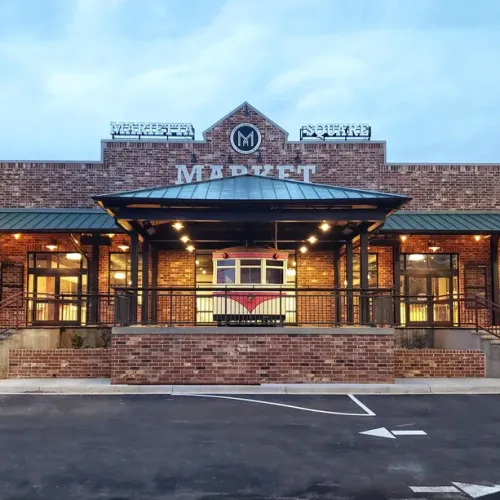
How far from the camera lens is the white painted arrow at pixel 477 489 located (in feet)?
18.6

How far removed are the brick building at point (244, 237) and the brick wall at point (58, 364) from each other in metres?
2.99

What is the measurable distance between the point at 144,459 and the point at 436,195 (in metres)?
15.5

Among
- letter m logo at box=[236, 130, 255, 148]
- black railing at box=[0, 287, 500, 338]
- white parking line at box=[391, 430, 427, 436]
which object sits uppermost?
letter m logo at box=[236, 130, 255, 148]

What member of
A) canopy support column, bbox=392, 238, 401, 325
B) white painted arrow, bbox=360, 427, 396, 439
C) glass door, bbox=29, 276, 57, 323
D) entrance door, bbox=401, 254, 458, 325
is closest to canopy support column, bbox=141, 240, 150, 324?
glass door, bbox=29, 276, 57, 323

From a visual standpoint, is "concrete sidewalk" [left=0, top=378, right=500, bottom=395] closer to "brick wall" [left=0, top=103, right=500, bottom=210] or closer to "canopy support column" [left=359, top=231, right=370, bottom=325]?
"canopy support column" [left=359, top=231, right=370, bottom=325]

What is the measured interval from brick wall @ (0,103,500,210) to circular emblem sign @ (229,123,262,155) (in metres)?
0.18

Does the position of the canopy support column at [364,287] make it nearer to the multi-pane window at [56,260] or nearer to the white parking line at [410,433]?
the white parking line at [410,433]

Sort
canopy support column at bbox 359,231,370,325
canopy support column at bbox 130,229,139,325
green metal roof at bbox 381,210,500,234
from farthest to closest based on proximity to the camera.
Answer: green metal roof at bbox 381,210,500,234, canopy support column at bbox 130,229,139,325, canopy support column at bbox 359,231,370,325

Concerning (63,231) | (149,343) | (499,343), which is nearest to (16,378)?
(149,343)

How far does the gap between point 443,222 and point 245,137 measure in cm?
722

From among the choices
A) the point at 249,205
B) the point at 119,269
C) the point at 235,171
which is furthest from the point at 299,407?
the point at 235,171

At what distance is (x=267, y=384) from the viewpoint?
12.7 metres

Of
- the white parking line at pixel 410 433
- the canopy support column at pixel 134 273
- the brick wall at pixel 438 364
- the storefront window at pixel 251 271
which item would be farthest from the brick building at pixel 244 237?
the white parking line at pixel 410 433

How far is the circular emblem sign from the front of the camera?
64.5ft
